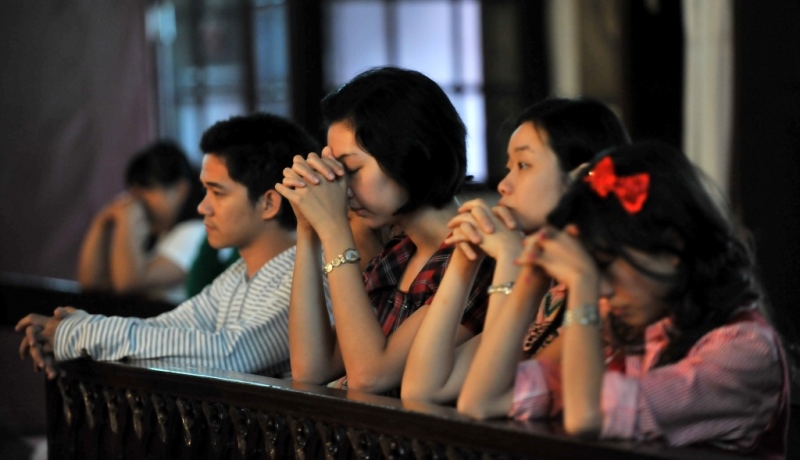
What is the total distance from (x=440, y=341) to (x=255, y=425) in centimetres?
40

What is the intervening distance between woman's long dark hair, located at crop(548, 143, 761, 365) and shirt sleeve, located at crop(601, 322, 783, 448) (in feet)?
0.14

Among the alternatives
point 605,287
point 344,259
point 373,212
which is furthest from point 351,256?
point 605,287

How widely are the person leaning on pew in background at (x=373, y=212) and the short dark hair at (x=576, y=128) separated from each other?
20cm

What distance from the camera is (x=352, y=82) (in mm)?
2473

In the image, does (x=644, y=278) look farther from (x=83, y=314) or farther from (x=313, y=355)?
(x=83, y=314)

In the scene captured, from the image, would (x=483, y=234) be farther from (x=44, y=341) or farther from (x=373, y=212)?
(x=44, y=341)

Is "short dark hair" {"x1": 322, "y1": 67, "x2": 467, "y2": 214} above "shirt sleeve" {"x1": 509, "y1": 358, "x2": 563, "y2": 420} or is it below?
above

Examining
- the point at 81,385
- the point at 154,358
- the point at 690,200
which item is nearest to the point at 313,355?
the point at 154,358

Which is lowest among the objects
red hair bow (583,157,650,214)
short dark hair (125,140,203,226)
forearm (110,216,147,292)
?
forearm (110,216,147,292)

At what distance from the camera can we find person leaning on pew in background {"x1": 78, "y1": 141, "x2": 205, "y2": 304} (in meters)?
6.14

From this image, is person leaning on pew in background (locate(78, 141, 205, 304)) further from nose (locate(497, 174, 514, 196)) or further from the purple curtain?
nose (locate(497, 174, 514, 196))

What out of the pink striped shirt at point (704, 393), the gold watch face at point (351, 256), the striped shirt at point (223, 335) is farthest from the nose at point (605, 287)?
the striped shirt at point (223, 335)

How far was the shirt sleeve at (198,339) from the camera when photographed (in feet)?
8.59

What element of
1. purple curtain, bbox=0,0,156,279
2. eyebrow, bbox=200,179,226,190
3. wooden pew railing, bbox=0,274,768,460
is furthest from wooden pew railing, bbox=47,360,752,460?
purple curtain, bbox=0,0,156,279
